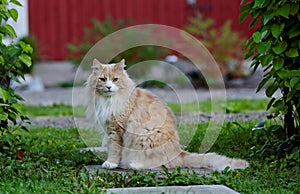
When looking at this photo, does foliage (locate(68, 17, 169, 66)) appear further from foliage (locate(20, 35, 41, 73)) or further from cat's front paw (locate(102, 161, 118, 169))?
cat's front paw (locate(102, 161, 118, 169))

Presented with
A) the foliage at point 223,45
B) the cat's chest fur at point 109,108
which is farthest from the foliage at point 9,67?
the foliage at point 223,45

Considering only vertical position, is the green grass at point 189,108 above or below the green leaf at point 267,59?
below

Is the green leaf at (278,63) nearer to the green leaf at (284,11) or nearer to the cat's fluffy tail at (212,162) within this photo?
the green leaf at (284,11)

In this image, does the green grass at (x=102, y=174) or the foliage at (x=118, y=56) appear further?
the foliage at (x=118, y=56)

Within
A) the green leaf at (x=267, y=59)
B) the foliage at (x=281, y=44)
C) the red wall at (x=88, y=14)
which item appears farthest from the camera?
the red wall at (x=88, y=14)

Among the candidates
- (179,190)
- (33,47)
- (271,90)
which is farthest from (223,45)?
(179,190)

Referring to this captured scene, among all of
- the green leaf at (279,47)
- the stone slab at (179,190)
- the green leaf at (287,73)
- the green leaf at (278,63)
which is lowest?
the stone slab at (179,190)

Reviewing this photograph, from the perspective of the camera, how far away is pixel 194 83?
12266mm

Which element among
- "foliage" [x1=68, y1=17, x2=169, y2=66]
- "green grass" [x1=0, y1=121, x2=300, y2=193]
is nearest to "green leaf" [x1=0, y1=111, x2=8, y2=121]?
"green grass" [x1=0, y1=121, x2=300, y2=193]

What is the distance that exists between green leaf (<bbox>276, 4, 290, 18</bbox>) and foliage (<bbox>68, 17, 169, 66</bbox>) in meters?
6.80

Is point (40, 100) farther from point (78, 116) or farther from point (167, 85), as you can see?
point (78, 116)

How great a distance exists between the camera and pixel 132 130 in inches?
199

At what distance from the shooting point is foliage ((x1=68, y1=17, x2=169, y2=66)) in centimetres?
1173

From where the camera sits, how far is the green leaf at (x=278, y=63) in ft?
16.0
